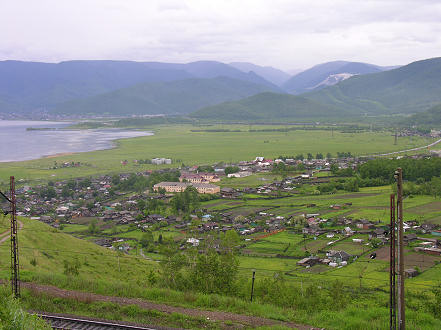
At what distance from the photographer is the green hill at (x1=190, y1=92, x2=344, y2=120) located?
6388 inches

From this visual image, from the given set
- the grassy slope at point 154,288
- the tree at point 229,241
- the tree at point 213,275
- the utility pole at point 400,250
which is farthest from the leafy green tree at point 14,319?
the tree at point 229,241

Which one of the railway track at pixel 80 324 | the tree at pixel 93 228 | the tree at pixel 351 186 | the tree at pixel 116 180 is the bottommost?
the tree at pixel 93 228

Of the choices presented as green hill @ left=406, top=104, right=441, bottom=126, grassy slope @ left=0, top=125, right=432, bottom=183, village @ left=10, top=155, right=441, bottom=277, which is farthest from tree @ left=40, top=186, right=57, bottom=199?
green hill @ left=406, top=104, right=441, bottom=126

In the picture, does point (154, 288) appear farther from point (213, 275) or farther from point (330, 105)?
point (330, 105)

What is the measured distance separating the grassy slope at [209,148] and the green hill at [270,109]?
5330 centimetres

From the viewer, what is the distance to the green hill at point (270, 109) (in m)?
162

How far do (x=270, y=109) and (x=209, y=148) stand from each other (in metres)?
92.1

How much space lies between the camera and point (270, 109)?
561 feet

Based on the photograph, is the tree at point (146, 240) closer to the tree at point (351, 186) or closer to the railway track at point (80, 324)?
the railway track at point (80, 324)

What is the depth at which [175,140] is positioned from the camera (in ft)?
320

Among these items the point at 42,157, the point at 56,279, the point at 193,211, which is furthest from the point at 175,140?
the point at 56,279

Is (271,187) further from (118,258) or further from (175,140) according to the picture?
(175,140)

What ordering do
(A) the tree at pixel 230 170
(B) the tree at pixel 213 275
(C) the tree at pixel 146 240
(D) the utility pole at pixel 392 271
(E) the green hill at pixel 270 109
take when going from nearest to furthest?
(D) the utility pole at pixel 392 271
(B) the tree at pixel 213 275
(C) the tree at pixel 146 240
(A) the tree at pixel 230 170
(E) the green hill at pixel 270 109

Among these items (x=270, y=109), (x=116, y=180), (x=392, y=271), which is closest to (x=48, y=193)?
(x=116, y=180)
